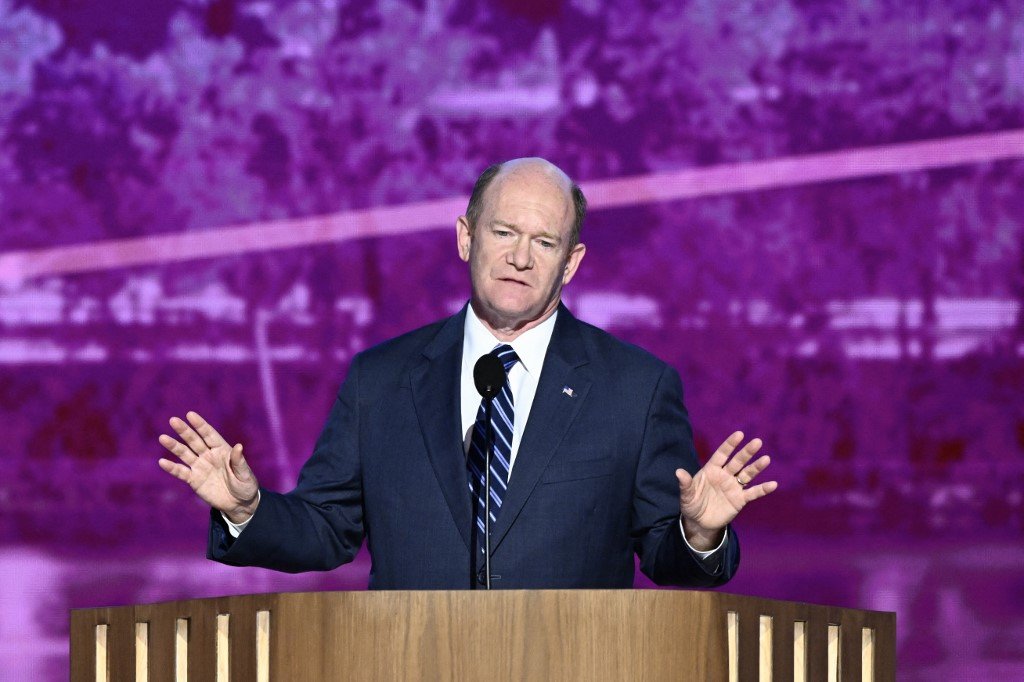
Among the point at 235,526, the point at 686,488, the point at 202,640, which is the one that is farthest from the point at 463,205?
the point at 202,640

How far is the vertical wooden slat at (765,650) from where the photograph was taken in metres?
1.55

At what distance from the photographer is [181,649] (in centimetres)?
151

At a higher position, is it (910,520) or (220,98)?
(220,98)

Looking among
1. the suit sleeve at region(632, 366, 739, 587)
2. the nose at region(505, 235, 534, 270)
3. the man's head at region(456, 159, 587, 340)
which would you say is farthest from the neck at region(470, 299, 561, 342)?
the suit sleeve at region(632, 366, 739, 587)

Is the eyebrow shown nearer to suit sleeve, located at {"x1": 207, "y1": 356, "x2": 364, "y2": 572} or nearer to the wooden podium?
suit sleeve, located at {"x1": 207, "y1": 356, "x2": 364, "y2": 572}

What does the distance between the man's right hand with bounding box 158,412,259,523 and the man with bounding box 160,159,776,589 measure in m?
0.01

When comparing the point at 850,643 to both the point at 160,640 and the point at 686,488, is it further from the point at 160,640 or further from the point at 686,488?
the point at 160,640

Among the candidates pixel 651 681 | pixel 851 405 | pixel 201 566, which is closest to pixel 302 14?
pixel 201 566

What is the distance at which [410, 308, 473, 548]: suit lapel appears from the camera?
2068mm

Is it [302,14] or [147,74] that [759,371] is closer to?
[302,14]

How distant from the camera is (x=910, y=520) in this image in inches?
173

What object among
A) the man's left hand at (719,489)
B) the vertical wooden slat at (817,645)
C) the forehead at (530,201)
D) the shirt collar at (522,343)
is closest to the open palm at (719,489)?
the man's left hand at (719,489)

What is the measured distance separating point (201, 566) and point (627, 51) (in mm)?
2164

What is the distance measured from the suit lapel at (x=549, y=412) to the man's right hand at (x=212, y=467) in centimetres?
39
